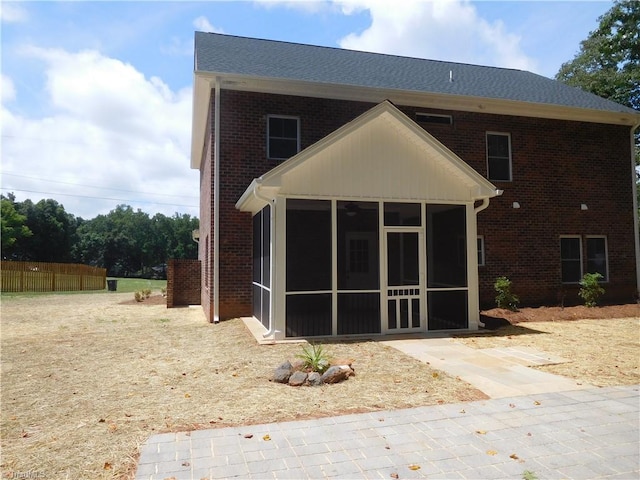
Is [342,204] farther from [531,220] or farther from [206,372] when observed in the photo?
[531,220]

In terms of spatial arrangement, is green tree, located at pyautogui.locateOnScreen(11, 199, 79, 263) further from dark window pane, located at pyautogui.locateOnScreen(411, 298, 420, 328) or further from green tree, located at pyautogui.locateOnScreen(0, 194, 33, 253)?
dark window pane, located at pyautogui.locateOnScreen(411, 298, 420, 328)

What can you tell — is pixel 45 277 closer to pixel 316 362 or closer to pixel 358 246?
pixel 358 246

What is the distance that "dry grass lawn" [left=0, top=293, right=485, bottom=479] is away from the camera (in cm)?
392

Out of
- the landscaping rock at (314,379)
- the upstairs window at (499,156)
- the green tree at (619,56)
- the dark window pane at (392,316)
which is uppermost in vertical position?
the green tree at (619,56)

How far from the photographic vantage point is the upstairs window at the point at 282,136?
12.1 m

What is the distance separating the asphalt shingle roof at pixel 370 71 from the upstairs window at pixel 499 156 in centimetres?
127

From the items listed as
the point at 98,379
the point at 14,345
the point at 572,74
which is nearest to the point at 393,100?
the point at 98,379

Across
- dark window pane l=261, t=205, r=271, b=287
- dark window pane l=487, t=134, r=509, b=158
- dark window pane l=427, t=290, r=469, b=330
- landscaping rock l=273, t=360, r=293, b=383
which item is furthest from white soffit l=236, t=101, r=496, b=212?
dark window pane l=487, t=134, r=509, b=158

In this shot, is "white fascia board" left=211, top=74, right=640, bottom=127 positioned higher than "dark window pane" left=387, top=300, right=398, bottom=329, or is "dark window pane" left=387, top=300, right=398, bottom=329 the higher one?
"white fascia board" left=211, top=74, right=640, bottom=127

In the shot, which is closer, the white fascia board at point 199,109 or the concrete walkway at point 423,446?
the concrete walkway at point 423,446

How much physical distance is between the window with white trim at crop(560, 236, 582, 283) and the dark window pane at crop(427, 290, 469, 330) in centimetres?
627

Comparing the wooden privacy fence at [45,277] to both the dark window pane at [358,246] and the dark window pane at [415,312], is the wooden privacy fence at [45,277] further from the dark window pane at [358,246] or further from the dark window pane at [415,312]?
the dark window pane at [415,312]

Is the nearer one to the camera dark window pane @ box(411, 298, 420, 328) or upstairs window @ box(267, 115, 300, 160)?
dark window pane @ box(411, 298, 420, 328)

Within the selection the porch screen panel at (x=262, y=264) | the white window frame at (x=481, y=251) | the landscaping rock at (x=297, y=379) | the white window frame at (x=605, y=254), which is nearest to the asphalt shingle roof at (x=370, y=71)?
the porch screen panel at (x=262, y=264)
